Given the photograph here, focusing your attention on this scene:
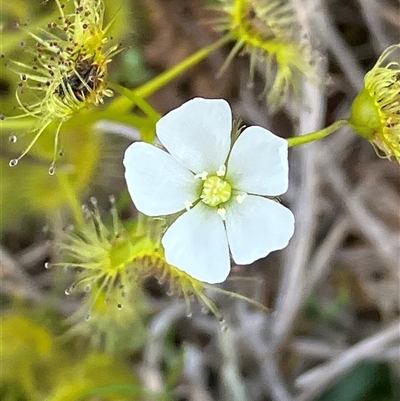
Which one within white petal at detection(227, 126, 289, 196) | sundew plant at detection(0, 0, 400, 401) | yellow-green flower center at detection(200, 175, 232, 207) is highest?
white petal at detection(227, 126, 289, 196)

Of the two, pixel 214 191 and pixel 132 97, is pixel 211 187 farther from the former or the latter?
pixel 132 97

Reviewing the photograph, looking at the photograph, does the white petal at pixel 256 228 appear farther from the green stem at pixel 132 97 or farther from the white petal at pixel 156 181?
the green stem at pixel 132 97

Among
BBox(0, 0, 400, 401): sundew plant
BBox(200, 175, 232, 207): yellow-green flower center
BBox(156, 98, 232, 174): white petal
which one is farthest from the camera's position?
BBox(0, 0, 400, 401): sundew plant

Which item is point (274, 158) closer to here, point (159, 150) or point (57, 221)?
point (159, 150)

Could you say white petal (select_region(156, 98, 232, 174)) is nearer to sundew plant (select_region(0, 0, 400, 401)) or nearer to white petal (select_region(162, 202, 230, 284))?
white petal (select_region(162, 202, 230, 284))

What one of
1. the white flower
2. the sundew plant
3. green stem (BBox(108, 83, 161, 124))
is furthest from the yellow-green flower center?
the sundew plant
